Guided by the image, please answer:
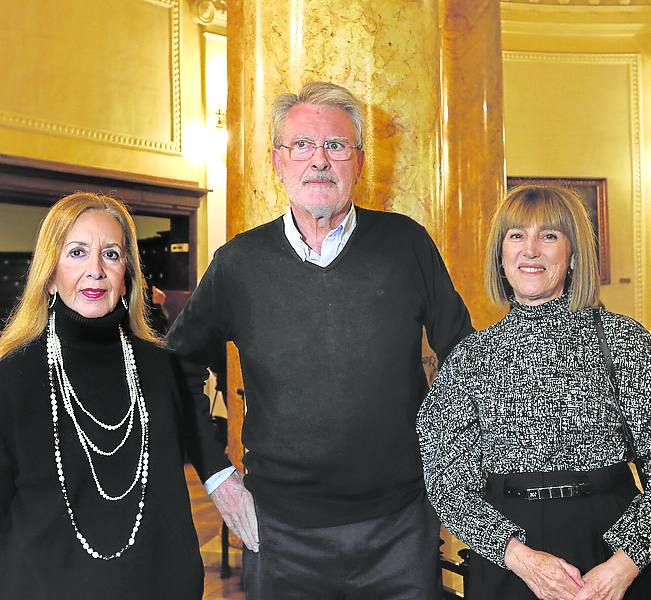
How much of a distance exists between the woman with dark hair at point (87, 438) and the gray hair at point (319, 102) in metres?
0.50

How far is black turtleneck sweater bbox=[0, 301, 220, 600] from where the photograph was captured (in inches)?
73.0

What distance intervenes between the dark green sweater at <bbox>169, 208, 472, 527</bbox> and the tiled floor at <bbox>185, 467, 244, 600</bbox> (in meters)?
2.28

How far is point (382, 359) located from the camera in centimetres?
217

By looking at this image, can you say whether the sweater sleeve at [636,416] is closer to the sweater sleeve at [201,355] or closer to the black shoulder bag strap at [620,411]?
the black shoulder bag strap at [620,411]

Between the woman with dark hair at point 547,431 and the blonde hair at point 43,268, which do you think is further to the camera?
the blonde hair at point 43,268

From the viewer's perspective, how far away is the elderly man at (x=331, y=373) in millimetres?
2152

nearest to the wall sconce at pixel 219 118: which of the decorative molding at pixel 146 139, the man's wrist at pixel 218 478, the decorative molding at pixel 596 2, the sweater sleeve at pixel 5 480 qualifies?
the decorative molding at pixel 146 139

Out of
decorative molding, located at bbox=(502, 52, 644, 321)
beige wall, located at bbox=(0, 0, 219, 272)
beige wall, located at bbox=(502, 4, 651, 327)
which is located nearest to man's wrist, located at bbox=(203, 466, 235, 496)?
beige wall, located at bbox=(0, 0, 219, 272)

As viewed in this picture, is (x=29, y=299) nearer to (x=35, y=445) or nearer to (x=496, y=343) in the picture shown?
(x=35, y=445)

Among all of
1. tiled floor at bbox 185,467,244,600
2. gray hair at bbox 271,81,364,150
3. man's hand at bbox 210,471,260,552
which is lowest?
tiled floor at bbox 185,467,244,600

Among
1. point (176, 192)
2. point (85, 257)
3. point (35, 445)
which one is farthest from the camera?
point (176, 192)

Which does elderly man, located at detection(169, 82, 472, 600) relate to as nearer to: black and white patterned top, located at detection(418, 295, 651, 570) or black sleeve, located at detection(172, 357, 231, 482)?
black sleeve, located at detection(172, 357, 231, 482)

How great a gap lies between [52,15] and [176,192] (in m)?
1.99

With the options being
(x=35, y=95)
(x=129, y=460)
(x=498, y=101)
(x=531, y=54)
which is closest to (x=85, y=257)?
(x=129, y=460)
